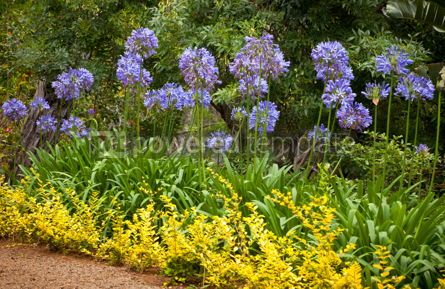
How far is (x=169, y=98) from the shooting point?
22.7 ft

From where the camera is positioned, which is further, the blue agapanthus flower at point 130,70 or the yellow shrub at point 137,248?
the blue agapanthus flower at point 130,70

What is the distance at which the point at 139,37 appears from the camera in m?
6.70

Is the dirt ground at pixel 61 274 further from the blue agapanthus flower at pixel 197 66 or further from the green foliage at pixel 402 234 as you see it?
the blue agapanthus flower at pixel 197 66

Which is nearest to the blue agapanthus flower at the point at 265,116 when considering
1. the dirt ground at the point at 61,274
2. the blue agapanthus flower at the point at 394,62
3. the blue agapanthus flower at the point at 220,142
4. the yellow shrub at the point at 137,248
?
the blue agapanthus flower at the point at 220,142

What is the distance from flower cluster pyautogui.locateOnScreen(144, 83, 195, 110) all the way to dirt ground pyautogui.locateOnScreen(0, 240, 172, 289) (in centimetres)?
182

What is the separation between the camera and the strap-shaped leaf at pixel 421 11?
5.49 meters

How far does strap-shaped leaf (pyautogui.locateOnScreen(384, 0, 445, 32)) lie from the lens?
18.0 ft

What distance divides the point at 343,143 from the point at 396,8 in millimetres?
2344

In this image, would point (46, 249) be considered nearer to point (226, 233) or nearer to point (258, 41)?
point (226, 233)

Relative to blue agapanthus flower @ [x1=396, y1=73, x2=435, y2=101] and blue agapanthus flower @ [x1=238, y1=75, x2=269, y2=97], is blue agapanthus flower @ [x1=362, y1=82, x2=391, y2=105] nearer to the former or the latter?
blue agapanthus flower @ [x1=396, y1=73, x2=435, y2=101]

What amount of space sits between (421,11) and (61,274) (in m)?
3.37

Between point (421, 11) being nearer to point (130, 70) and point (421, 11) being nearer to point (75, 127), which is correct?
point (130, 70)

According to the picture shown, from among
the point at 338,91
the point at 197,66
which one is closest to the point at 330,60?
the point at 338,91

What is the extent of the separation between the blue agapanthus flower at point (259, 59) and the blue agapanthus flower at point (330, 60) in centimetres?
49
